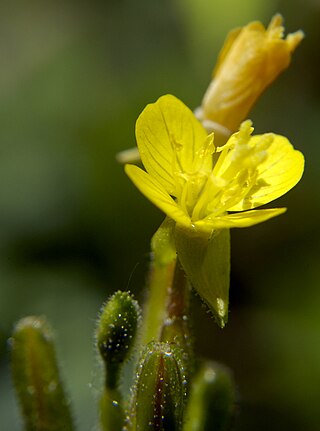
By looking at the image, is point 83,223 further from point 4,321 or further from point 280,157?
point 280,157

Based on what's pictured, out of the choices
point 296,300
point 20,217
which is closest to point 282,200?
point 296,300

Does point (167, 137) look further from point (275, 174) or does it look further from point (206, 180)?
point (275, 174)

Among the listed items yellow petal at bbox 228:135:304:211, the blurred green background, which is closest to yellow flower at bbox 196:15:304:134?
yellow petal at bbox 228:135:304:211

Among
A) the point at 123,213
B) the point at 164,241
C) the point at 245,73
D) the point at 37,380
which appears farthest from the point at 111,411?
the point at 123,213

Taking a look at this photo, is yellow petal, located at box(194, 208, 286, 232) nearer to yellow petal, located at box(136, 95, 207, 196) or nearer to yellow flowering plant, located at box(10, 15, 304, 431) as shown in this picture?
yellow flowering plant, located at box(10, 15, 304, 431)

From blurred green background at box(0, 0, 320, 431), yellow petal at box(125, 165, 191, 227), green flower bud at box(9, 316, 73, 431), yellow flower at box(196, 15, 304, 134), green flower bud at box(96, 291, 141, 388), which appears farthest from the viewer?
blurred green background at box(0, 0, 320, 431)

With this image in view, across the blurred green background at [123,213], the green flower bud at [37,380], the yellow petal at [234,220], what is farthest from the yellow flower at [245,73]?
the blurred green background at [123,213]

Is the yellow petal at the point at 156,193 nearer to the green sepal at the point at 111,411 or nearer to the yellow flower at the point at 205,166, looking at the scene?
the yellow flower at the point at 205,166
